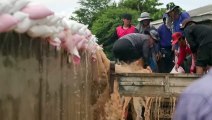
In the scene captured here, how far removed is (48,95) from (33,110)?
1.52 ft

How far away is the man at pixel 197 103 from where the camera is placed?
2414 mm

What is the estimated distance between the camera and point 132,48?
9570 millimetres

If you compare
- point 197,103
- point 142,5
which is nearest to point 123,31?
point 197,103

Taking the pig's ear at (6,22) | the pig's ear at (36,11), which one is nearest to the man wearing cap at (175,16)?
the pig's ear at (36,11)

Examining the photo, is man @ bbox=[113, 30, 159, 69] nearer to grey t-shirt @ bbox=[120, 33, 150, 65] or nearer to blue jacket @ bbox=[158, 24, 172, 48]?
grey t-shirt @ bbox=[120, 33, 150, 65]

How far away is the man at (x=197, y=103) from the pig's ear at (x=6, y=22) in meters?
0.93

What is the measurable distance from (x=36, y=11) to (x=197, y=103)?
3.92 feet

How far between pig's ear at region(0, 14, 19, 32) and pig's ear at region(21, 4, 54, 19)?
0.18m

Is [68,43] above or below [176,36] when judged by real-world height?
above

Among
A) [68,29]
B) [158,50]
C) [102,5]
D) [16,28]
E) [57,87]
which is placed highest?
[16,28]

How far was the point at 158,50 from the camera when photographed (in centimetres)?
1085

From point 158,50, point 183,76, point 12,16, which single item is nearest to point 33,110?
point 12,16

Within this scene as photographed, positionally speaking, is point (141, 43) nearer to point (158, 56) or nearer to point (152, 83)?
point (158, 56)

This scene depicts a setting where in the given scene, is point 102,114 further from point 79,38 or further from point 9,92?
point 9,92
